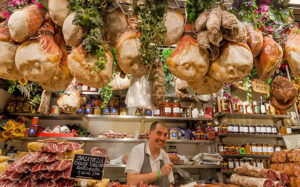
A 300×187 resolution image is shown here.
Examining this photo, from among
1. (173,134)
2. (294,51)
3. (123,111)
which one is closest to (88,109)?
(123,111)

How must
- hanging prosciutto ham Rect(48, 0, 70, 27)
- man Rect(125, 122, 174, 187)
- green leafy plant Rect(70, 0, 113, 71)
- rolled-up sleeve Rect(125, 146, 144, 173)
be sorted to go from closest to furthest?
green leafy plant Rect(70, 0, 113, 71) < hanging prosciutto ham Rect(48, 0, 70, 27) < man Rect(125, 122, 174, 187) < rolled-up sleeve Rect(125, 146, 144, 173)

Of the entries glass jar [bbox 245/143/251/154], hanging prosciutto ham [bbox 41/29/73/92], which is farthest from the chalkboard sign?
glass jar [bbox 245/143/251/154]

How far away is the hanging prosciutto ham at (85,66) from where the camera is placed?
48.8 inches

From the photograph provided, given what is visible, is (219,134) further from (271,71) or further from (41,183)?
(41,183)

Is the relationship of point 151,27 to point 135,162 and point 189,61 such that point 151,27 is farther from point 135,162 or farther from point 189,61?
point 135,162

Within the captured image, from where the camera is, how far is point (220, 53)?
1.32 m

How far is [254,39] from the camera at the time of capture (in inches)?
56.4

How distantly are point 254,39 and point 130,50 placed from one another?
2.99ft

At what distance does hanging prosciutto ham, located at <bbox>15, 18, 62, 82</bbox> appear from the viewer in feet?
4.30

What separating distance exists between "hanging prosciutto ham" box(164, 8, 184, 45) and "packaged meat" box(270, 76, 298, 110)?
1.37 m

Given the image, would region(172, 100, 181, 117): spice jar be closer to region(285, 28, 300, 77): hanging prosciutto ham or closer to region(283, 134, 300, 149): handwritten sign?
region(283, 134, 300, 149): handwritten sign

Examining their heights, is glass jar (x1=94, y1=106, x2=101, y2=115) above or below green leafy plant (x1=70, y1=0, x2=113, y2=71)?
below

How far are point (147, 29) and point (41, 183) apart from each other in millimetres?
1574

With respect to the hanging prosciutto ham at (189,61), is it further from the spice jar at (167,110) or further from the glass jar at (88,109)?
the glass jar at (88,109)
